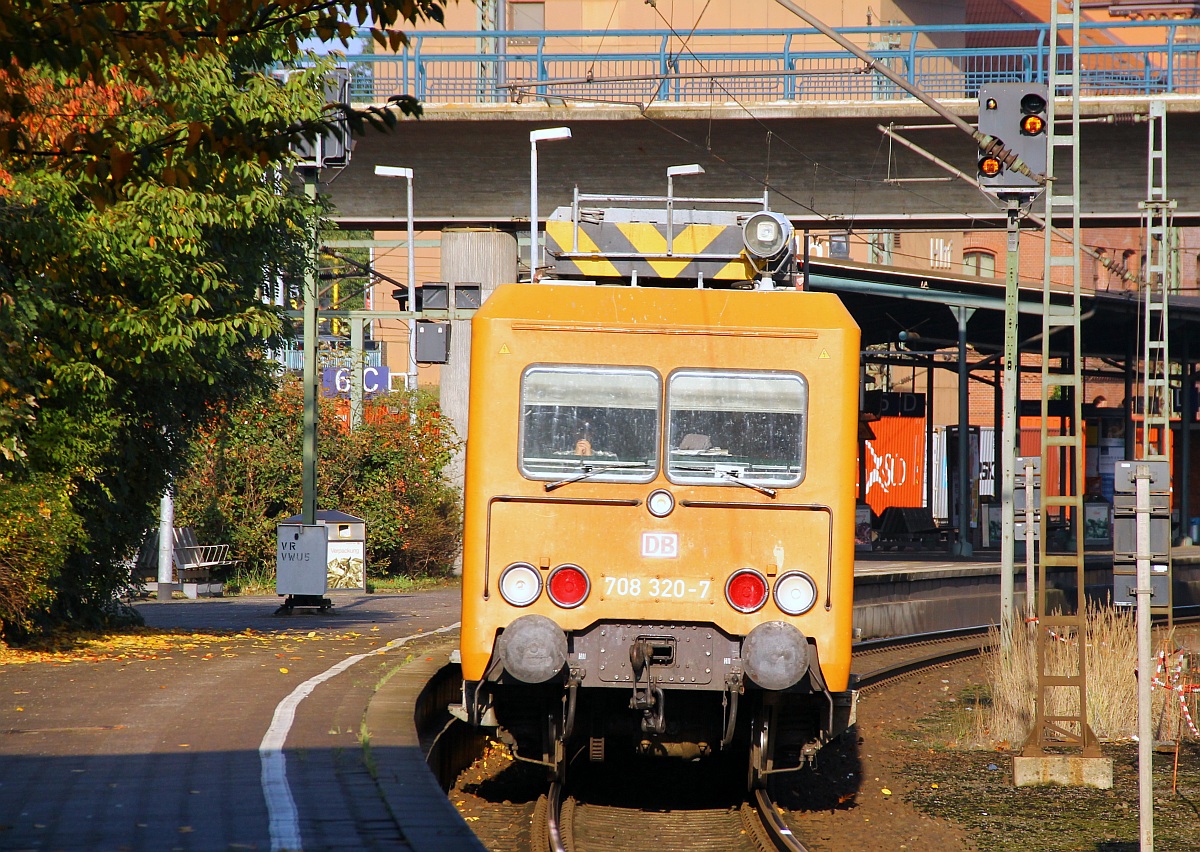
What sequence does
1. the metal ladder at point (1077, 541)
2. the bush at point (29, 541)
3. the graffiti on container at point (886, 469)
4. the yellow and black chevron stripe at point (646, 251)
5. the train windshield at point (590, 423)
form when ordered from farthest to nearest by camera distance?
the graffiti on container at point (886, 469), the bush at point (29, 541), the metal ladder at point (1077, 541), the yellow and black chevron stripe at point (646, 251), the train windshield at point (590, 423)

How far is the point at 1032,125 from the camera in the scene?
12977 mm

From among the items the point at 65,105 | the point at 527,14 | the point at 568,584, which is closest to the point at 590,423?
the point at 568,584

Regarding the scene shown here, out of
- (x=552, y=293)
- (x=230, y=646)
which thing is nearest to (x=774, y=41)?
(x=230, y=646)

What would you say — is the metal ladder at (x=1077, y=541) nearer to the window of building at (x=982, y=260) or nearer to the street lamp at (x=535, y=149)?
the street lamp at (x=535, y=149)

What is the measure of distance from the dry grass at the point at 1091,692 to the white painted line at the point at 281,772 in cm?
601

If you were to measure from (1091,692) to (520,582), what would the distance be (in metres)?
6.91

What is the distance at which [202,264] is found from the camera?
1363cm

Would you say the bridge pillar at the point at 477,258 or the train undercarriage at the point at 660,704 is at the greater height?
the bridge pillar at the point at 477,258

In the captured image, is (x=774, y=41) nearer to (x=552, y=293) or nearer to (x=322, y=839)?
(x=552, y=293)

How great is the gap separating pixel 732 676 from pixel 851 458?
1.50m

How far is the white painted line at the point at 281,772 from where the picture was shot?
6.44m

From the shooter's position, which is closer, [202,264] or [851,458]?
[851,458]

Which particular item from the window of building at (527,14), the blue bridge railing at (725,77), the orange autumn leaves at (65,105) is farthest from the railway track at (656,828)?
the window of building at (527,14)

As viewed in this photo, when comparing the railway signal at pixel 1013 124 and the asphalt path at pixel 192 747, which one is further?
the railway signal at pixel 1013 124
